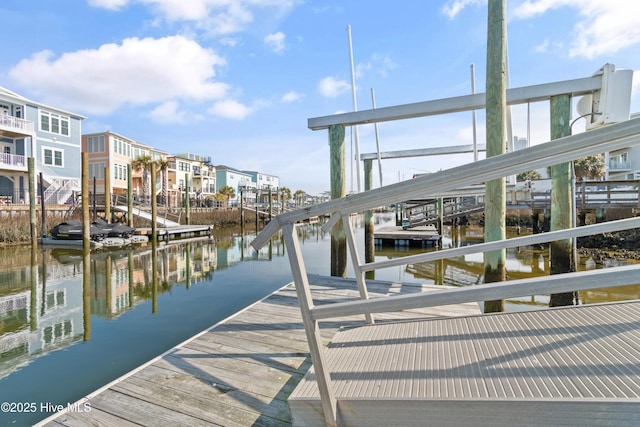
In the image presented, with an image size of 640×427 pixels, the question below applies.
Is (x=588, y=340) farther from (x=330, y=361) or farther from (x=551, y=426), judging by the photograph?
(x=330, y=361)

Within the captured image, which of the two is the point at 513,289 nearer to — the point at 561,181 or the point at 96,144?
the point at 561,181

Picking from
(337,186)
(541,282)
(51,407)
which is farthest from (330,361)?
(337,186)

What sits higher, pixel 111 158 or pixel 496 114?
pixel 111 158

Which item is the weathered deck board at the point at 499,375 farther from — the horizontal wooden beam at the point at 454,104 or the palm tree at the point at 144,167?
the palm tree at the point at 144,167

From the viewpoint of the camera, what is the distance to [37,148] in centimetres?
2398

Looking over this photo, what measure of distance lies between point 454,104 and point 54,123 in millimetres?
30994

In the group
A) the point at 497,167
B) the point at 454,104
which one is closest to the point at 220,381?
the point at 497,167

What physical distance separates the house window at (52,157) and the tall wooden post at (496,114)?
3063 cm

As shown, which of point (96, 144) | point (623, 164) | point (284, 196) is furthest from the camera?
point (284, 196)

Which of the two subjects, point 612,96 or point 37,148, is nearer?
point 612,96

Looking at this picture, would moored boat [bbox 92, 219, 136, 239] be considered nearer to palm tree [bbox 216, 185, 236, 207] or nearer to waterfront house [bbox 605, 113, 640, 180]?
palm tree [bbox 216, 185, 236, 207]

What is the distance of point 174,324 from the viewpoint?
579 centimetres

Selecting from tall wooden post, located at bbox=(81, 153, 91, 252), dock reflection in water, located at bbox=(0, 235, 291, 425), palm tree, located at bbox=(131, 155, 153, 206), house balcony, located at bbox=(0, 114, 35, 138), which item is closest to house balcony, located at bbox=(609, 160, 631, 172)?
dock reflection in water, located at bbox=(0, 235, 291, 425)

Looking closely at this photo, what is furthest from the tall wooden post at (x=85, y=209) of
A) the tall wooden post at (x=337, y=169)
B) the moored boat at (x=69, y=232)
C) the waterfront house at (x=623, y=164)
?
the waterfront house at (x=623, y=164)
